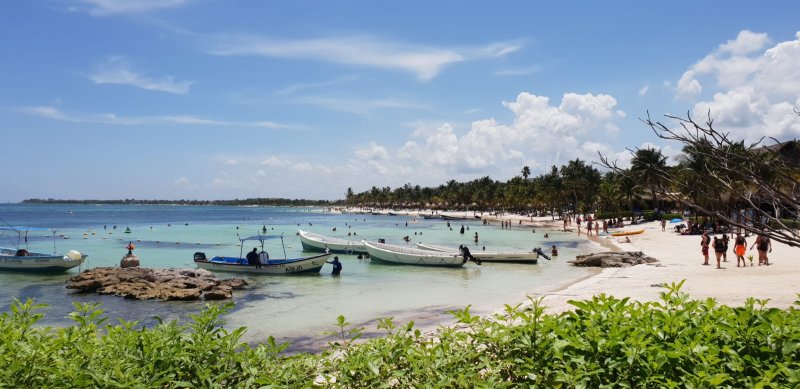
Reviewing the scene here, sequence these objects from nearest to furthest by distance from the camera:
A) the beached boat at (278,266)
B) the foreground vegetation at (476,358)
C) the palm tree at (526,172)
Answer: the foreground vegetation at (476,358) → the beached boat at (278,266) → the palm tree at (526,172)

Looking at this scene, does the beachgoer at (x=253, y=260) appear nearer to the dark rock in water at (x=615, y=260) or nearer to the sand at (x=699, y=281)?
the sand at (x=699, y=281)

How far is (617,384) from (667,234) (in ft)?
177

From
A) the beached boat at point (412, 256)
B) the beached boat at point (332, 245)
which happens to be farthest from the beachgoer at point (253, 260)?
the beached boat at point (332, 245)

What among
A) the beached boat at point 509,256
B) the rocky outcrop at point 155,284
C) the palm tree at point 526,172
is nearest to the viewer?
the rocky outcrop at point 155,284

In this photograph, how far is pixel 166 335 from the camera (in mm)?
4414

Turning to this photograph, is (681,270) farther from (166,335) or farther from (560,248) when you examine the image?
(166,335)

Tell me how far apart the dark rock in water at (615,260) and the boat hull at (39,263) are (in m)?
31.9

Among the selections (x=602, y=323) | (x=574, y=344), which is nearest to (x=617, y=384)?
(x=574, y=344)

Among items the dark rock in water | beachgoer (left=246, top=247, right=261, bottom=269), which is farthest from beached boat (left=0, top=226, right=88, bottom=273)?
the dark rock in water

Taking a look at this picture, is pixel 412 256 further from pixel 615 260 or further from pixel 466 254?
pixel 615 260

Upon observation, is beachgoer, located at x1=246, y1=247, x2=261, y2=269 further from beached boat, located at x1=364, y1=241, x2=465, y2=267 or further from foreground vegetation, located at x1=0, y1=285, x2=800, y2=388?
foreground vegetation, located at x1=0, y1=285, x2=800, y2=388

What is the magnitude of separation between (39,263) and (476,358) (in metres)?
35.8

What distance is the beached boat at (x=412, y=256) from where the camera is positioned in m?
34.2

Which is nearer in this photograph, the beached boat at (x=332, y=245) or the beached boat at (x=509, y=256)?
the beached boat at (x=509, y=256)
